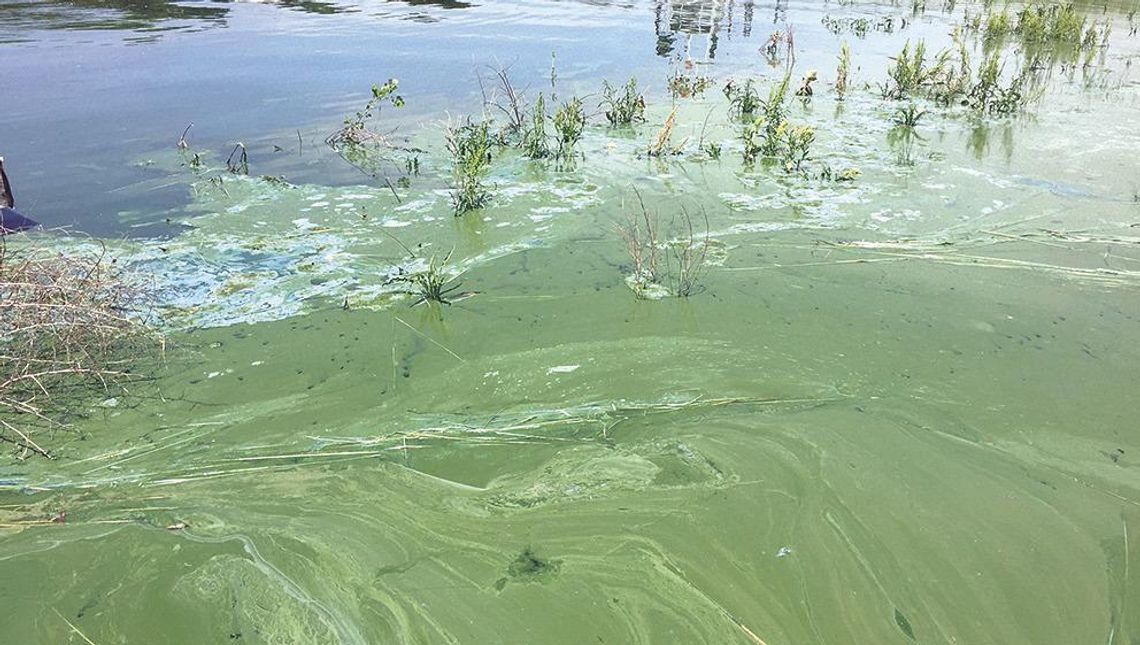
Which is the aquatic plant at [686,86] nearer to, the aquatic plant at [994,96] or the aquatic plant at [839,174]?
the aquatic plant at [839,174]

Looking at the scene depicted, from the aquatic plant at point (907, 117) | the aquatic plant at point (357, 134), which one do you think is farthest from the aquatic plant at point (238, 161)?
the aquatic plant at point (907, 117)

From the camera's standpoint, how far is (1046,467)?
7.20 ft

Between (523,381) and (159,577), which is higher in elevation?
(523,381)

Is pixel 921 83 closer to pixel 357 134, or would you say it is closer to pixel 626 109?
pixel 626 109

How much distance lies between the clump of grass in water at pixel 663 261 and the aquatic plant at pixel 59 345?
1.89 meters

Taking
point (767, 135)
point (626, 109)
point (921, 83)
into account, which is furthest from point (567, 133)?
point (921, 83)

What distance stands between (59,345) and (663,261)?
239 centimetres

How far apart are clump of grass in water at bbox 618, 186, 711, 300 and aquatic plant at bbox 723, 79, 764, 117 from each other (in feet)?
7.81

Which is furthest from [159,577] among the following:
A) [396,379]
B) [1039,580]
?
[1039,580]

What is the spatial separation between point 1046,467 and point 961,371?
508 millimetres

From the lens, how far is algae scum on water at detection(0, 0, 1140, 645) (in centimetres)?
178

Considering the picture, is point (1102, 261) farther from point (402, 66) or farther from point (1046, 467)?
point (402, 66)

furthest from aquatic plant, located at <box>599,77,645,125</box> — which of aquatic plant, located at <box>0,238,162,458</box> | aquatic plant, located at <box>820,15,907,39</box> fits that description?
aquatic plant, located at <box>820,15,907,39</box>

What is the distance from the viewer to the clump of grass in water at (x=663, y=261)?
315cm
